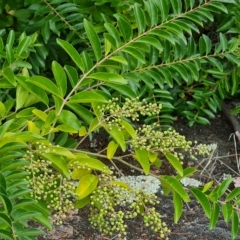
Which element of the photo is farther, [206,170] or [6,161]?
[206,170]

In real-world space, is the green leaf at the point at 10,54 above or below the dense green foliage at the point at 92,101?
above

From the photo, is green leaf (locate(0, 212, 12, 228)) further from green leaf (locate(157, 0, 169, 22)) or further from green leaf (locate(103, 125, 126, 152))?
green leaf (locate(157, 0, 169, 22))

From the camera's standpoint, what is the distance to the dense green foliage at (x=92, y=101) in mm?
1607

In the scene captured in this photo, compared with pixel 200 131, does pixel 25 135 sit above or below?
above

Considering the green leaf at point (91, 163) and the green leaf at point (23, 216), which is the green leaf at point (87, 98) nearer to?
the green leaf at point (91, 163)

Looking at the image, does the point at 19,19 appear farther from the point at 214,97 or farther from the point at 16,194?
the point at 16,194

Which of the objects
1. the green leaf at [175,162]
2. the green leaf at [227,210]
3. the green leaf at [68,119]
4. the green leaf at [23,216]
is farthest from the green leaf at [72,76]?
the green leaf at [227,210]

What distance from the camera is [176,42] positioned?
2.34m

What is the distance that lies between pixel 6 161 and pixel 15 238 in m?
0.27

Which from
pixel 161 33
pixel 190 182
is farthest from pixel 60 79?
pixel 190 182

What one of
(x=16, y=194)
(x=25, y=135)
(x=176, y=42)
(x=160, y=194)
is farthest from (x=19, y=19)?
(x=16, y=194)

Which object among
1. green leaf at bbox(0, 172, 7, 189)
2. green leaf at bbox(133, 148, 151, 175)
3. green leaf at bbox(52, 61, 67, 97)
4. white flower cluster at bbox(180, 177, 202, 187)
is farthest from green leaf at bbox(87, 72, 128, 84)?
white flower cluster at bbox(180, 177, 202, 187)

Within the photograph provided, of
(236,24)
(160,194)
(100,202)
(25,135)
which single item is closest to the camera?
(25,135)

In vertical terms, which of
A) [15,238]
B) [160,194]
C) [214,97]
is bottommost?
[160,194]
